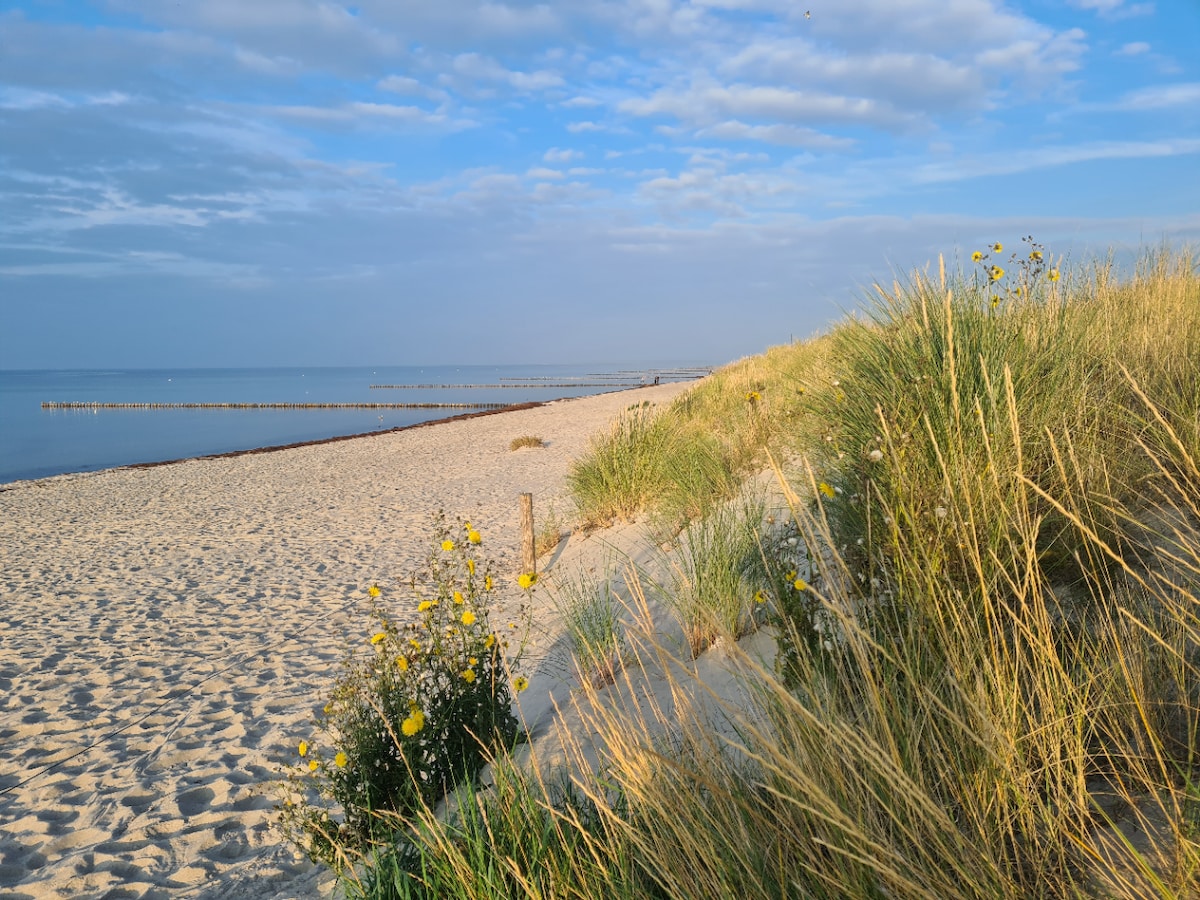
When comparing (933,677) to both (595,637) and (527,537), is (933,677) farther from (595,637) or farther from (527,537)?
(527,537)

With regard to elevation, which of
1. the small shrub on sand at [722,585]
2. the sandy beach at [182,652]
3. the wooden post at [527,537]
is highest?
the small shrub on sand at [722,585]

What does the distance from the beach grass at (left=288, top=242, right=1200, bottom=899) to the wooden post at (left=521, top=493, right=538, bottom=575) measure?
304cm

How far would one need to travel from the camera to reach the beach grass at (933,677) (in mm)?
1587

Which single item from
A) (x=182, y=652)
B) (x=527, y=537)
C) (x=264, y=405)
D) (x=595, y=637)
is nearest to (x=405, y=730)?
(x=595, y=637)

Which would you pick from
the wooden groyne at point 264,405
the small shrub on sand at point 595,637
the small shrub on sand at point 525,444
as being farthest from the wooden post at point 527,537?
the wooden groyne at point 264,405

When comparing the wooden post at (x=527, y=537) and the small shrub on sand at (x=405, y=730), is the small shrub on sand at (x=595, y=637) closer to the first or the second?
the small shrub on sand at (x=405, y=730)

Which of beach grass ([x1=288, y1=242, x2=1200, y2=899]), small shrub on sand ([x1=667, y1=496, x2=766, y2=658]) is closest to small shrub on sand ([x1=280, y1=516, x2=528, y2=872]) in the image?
beach grass ([x1=288, y1=242, x2=1200, y2=899])

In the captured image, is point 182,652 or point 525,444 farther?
point 525,444

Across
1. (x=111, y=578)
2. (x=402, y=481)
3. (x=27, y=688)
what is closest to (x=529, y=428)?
(x=402, y=481)

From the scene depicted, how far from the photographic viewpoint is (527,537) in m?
7.67

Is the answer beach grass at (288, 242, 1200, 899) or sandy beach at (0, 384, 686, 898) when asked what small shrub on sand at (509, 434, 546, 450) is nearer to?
sandy beach at (0, 384, 686, 898)

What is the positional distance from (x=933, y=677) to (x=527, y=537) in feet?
19.4

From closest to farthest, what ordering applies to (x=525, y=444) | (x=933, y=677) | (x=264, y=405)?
(x=933, y=677), (x=525, y=444), (x=264, y=405)

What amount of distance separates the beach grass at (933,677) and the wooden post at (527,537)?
3042mm
